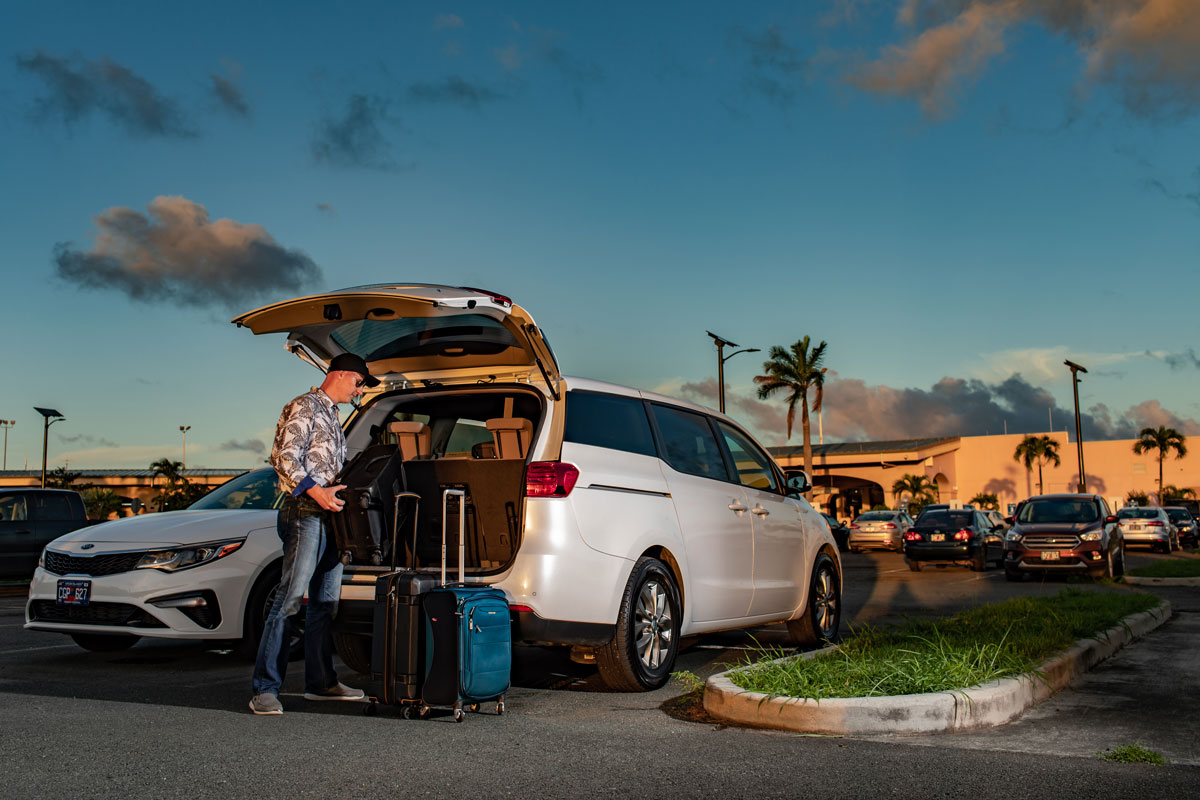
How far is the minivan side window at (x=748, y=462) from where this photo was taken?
838 centimetres

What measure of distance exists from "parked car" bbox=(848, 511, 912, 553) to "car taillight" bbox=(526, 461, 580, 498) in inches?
1322

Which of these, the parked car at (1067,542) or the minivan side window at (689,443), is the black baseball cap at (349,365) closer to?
the minivan side window at (689,443)

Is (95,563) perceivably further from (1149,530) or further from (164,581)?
(1149,530)

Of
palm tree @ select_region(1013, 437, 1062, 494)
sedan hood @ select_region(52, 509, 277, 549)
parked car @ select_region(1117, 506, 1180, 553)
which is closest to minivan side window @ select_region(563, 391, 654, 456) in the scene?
sedan hood @ select_region(52, 509, 277, 549)

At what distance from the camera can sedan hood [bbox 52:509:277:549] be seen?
7785 millimetres

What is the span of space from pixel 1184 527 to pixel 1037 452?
154ft

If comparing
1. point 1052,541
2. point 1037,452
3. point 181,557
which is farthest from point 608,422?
point 1037,452

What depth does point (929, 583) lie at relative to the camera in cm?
1944

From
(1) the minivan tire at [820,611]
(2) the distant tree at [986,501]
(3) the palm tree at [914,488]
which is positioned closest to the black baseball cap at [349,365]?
(1) the minivan tire at [820,611]

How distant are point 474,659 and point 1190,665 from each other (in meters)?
5.56

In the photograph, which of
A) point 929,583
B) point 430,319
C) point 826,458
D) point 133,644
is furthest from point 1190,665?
point 826,458

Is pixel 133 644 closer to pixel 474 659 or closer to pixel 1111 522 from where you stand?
pixel 474 659

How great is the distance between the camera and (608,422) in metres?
6.80

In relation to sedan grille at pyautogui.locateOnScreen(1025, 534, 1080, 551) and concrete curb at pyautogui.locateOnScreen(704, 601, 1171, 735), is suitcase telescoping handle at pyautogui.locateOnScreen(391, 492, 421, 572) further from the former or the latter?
sedan grille at pyautogui.locateOnScreen(1025, 534, 1080, 551)
